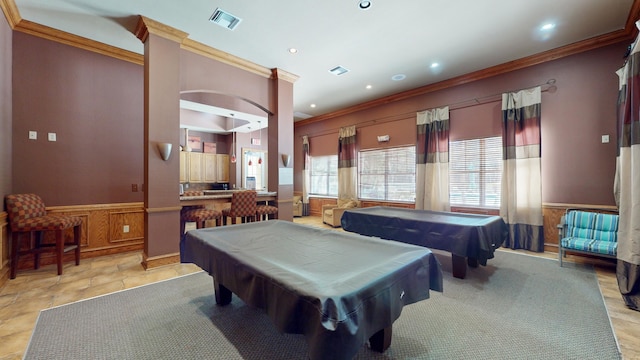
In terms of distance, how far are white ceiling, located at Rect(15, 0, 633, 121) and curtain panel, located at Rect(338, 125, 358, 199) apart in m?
2.45

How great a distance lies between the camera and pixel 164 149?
135 inches

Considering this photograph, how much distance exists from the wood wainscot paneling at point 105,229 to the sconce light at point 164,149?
142 centimetres

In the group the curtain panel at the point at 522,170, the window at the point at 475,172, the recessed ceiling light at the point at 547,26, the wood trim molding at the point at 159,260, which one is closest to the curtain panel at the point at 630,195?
the recessed ceiling light at the point at 547,26

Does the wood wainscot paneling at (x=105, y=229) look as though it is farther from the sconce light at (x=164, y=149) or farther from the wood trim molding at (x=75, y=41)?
the wood trim molding at (x=75, y=41)

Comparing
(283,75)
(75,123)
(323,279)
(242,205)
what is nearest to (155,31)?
(75,123)

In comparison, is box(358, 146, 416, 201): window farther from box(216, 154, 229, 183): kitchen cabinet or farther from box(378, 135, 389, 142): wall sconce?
box(216, 154, 229, 183): kitchen cabinet

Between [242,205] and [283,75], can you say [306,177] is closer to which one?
[283,75]

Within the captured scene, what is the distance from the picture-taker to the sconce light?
A: 343cm

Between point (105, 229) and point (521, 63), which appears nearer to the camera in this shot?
point (105, 229)

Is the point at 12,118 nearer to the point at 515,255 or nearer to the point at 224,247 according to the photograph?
the point at 224,247

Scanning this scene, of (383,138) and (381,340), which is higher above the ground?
(383,138)

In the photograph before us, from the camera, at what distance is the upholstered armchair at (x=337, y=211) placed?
20.9 ft

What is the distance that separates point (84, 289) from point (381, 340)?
315cm

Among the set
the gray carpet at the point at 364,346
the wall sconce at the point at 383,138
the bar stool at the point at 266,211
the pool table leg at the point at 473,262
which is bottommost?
the gray carpet at the point at 364,346
